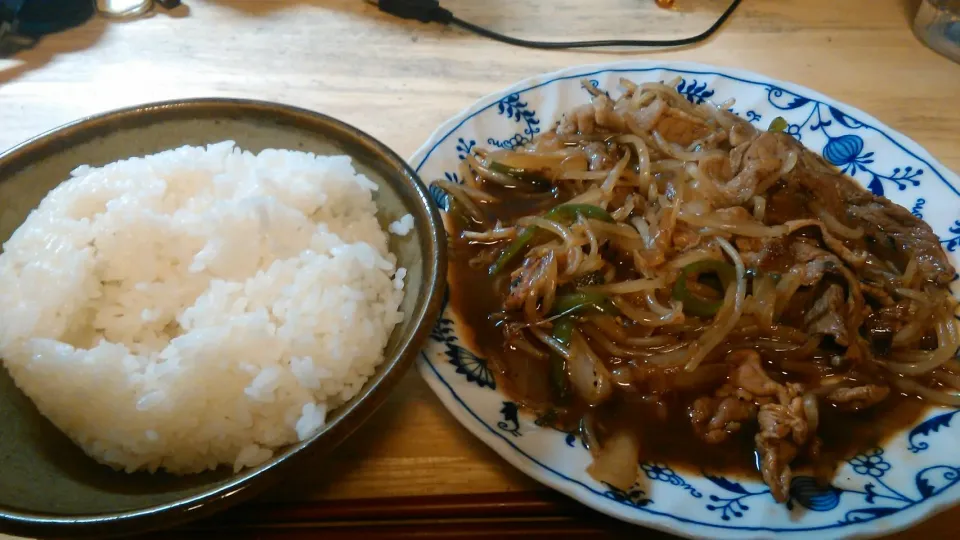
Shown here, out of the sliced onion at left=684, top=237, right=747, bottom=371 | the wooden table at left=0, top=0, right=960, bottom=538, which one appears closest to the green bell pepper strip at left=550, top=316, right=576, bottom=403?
the sliced onion at left=684, top=237, right=747, bottom=371

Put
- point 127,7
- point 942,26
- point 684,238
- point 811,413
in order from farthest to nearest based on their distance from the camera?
point 127,7 → point 942,26 → point 684,238 → point 811,413

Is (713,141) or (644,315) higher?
Answer: (713,141)

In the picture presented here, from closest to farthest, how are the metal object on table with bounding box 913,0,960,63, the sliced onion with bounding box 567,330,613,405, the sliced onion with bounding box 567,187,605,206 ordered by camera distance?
1. the sliced onion with bounding box 567,330,613,405
2. the sliced onion with bounding box 567,187,605,206
3. the metal object on table with bounding box 913,0,960,63

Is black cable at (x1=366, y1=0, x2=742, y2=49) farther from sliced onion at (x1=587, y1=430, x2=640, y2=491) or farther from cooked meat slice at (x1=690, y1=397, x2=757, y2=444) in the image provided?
sliced onion at (x1=587, y1=430, x2=640, y2=491)

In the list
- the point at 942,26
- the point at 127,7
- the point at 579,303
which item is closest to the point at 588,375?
the point at 579,303

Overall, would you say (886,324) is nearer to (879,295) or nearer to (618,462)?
(879,295)

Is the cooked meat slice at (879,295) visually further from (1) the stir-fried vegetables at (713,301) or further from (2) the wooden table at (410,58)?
(2) the wooden table at (410,58)

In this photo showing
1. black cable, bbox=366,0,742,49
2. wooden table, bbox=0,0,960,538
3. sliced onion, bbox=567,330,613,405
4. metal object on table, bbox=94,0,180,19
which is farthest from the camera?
metal object on table, bbox=94,0,180,19
